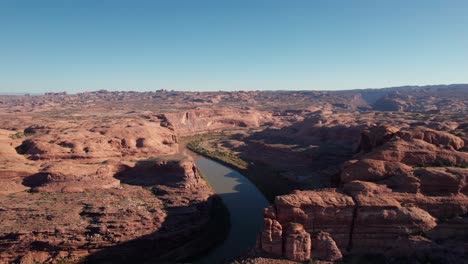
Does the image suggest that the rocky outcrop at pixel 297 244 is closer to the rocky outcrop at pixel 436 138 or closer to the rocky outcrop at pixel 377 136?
the rocky outcrop at pixel 436 138

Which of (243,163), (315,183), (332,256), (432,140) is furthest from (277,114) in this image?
(332,256)

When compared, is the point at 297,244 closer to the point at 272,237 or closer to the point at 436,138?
the point at 272,237

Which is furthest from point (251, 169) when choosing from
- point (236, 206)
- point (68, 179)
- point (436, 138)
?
point (436, 138)

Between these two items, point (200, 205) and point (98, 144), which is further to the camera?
point (98, 144)

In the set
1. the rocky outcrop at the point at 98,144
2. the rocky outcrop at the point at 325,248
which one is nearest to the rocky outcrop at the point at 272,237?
the rocky outcrop at the point at 325,248

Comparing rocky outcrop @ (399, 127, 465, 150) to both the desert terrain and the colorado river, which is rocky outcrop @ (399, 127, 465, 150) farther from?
the colorado river

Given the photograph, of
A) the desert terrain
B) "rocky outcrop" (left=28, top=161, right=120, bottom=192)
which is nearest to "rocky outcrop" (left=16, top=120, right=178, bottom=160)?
the desert terrain
